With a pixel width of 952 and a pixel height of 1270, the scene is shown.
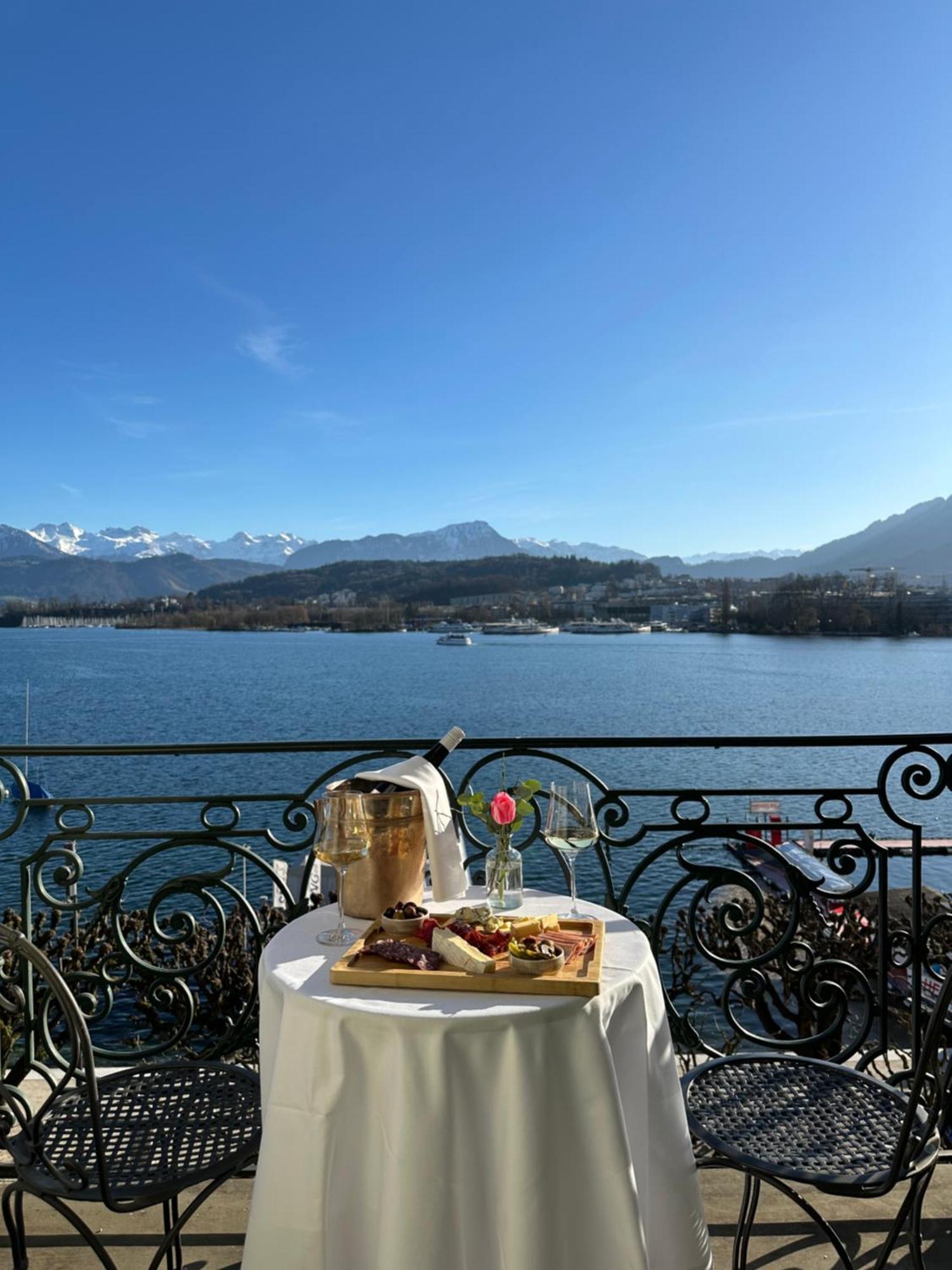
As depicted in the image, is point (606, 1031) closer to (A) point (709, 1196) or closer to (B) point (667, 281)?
(A) point (709, 1196)

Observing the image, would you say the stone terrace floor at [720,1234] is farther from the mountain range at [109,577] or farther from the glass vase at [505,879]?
the mountain range at [109,577]

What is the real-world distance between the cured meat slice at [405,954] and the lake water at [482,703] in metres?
9.19

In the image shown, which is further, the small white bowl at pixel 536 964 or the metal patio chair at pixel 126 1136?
the metal patio chair at pixel 126 1136

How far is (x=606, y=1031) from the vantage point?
135 centimetres

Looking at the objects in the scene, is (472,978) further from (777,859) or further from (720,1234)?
(720,1234)

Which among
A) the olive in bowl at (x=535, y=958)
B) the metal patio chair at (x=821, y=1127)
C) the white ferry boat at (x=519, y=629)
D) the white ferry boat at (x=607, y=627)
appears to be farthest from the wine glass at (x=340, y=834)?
the white ferry boat at (x=607, y=627)

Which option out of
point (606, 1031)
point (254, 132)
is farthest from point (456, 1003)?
point (254, 132)

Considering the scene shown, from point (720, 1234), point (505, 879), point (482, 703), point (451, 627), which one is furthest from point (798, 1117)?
point (451, 627)

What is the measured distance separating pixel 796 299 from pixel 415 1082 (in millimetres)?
22591

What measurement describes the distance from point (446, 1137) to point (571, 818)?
65cm

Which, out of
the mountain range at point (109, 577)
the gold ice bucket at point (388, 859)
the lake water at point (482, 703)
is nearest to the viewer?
the gold ice bucket at point (388, 859)

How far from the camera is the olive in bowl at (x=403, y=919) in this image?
5.11 ft

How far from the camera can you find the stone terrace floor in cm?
192

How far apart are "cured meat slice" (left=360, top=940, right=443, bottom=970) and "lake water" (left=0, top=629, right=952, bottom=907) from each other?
9.19 meters
